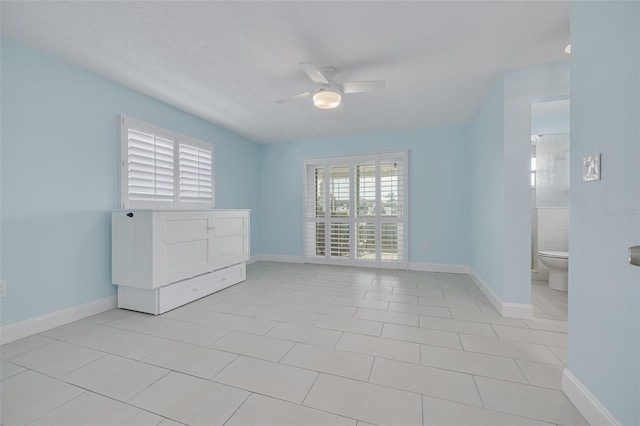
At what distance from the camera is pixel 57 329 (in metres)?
2.26

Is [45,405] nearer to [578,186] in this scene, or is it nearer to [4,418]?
[4,418]

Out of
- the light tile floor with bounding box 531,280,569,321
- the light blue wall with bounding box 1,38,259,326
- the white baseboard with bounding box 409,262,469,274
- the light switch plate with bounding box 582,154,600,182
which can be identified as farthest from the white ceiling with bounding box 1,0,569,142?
the white baseboard with bounding box 409,262,469,274

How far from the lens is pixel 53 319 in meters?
2.29

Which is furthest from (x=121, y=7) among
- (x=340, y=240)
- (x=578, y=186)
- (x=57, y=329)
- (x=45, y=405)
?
(x=340, y=240)

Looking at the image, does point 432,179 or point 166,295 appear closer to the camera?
point 166,295

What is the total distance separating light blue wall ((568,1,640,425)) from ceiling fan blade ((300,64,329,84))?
1.62 metres

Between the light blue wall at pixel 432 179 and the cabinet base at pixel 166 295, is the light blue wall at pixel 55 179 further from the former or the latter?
the light blue wall at pixel 432 179

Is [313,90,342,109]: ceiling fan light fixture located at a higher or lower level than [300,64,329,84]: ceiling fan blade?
lower

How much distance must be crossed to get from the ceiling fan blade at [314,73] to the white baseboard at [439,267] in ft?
11.3

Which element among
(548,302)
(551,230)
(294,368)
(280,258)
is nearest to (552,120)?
(551,230)

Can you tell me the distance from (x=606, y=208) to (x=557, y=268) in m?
2.80

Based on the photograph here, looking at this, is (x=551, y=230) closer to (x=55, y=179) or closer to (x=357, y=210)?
(x=357, y=210)

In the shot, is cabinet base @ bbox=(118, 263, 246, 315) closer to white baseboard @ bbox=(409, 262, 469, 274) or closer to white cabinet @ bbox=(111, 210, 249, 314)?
white cabinet @ bbox=(111, 210, 249, 314)

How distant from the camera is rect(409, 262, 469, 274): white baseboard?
4305 mm
